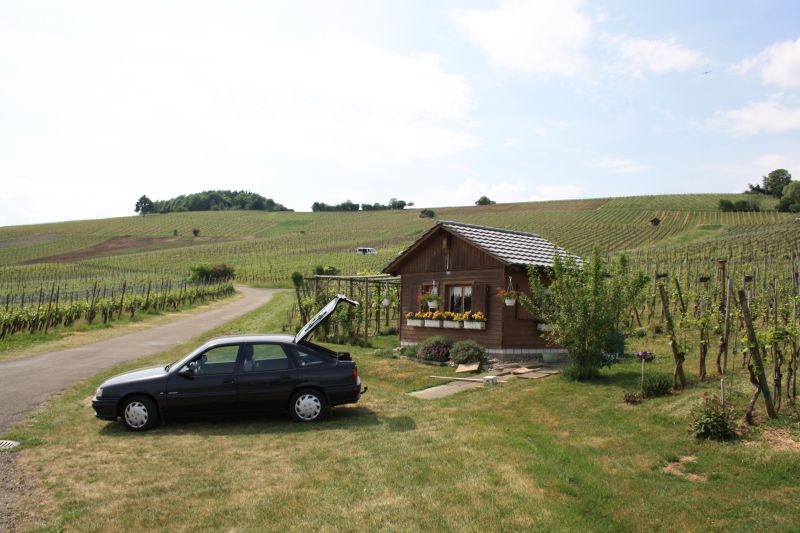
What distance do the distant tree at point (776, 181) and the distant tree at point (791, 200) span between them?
20.4 meters

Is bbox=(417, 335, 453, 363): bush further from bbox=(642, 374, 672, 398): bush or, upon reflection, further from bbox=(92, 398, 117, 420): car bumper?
bbox=(92, 398, 117, 420): car bumper

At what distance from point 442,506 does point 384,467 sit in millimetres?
1439

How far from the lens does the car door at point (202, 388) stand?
981cm

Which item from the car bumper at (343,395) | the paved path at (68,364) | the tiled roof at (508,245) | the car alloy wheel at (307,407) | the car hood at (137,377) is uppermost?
the tiled roof at (508,245)

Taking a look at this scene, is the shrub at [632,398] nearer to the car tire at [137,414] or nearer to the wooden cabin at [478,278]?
the wooden cabin at [478,278]

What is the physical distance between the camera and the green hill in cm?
5784

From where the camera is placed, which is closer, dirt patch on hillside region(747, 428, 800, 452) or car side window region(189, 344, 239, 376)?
dirt patch on hillside region(747, 428, 800, 452)

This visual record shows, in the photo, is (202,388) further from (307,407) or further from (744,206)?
(744,206)

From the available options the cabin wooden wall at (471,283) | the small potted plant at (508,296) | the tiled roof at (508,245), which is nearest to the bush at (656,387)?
the small potted plant at (508,296)

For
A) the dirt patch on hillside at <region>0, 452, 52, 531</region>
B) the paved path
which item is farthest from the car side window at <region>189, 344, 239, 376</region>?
the paved path

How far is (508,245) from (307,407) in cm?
978

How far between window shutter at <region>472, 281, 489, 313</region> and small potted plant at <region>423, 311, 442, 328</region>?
→ 50.1 inches

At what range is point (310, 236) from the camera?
9550 centimetres

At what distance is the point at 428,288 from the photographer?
62.5 feet
